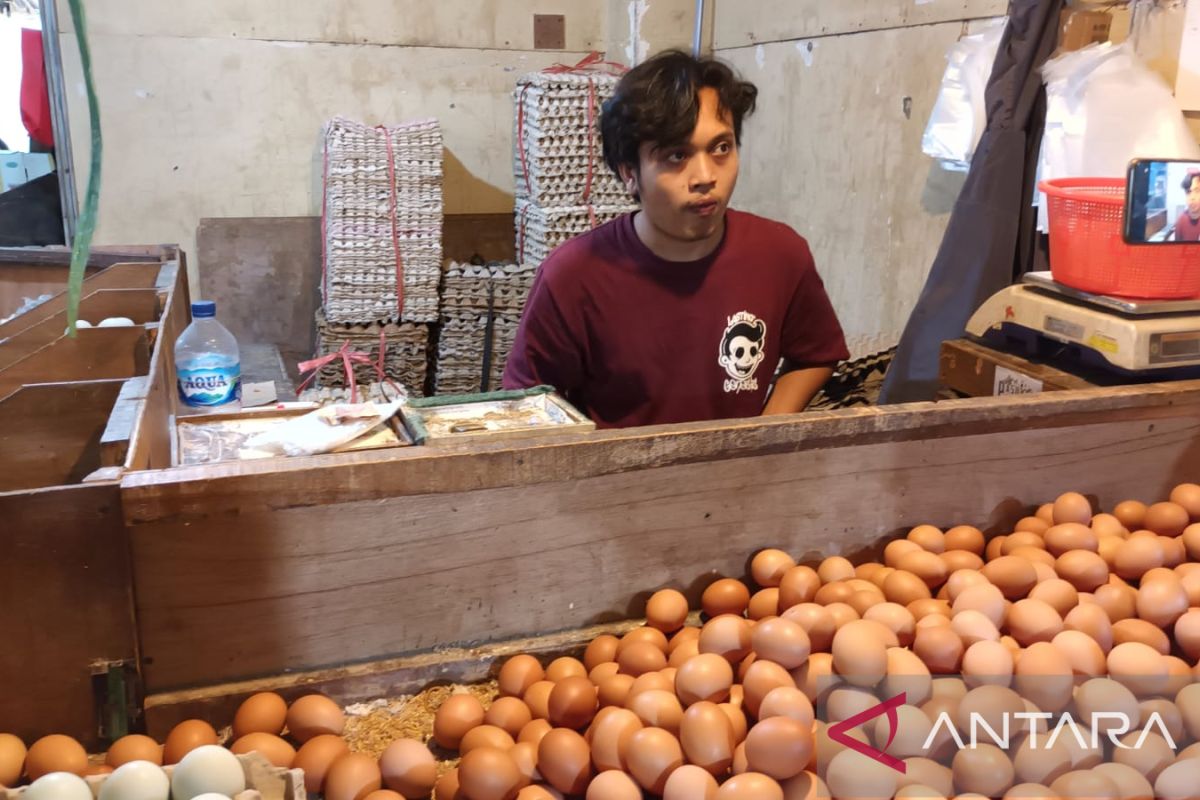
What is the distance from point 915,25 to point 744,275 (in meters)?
2.18

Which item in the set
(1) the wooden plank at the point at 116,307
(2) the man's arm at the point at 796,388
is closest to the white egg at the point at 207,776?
(2) the man's arm at the point at 796,388

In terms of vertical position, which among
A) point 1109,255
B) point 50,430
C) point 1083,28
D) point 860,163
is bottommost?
point 50,430

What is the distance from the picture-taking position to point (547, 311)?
2.27 m

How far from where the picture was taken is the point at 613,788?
1227mm

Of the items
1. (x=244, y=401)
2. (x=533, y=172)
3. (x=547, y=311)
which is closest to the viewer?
A: (x=547, y=311)

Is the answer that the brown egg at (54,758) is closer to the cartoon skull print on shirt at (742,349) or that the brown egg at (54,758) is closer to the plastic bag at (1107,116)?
the cartoon skull print on shirt at (742,349)

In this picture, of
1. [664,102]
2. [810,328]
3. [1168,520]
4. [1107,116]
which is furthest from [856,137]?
[1168,520]

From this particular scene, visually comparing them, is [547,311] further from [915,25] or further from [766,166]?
[766,166]

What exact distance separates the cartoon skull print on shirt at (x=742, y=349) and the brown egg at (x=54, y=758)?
1.50m

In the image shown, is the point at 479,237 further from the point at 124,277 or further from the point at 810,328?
the point at 810,328

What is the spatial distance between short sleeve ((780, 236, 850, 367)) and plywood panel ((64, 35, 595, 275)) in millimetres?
3769

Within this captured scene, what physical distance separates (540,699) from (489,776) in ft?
0.61

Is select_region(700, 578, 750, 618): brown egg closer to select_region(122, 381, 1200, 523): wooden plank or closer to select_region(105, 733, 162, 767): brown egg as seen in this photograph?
select_region(122, 381, 1200, 523): wooden plank

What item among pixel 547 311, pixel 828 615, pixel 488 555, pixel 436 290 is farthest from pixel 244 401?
pixel 828 615
